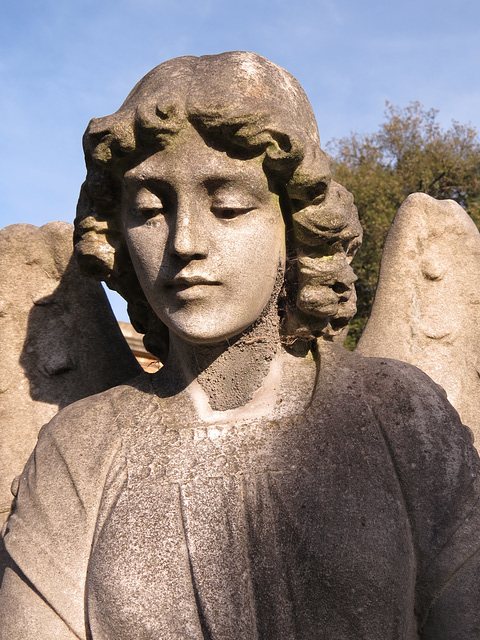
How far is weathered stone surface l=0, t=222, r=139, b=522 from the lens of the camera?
313 cm

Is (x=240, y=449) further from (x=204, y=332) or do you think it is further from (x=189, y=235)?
(x=189, y=235)

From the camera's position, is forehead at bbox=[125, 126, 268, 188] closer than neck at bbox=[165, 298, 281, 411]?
Yes

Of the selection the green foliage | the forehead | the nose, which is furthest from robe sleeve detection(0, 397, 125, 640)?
the green foliage

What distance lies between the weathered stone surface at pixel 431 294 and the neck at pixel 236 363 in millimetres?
766

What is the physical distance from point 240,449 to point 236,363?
312 mm

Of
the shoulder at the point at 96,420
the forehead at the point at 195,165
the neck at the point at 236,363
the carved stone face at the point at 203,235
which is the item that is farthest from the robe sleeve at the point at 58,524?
the forehead at the point at 195,165

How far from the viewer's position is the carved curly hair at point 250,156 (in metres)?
2.30

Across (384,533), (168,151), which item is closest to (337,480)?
→ (384,533)

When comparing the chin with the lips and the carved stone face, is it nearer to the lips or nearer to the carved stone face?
the carved stone face

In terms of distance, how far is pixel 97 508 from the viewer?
2416mm

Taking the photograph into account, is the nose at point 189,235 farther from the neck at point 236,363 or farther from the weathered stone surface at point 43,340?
the weathered stone surface at point 43,340

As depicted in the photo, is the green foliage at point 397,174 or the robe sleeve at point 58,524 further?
the green foliage at point 397,174

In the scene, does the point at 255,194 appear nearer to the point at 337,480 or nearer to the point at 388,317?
the point at 337,480

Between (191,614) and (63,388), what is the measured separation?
50.2 inches
